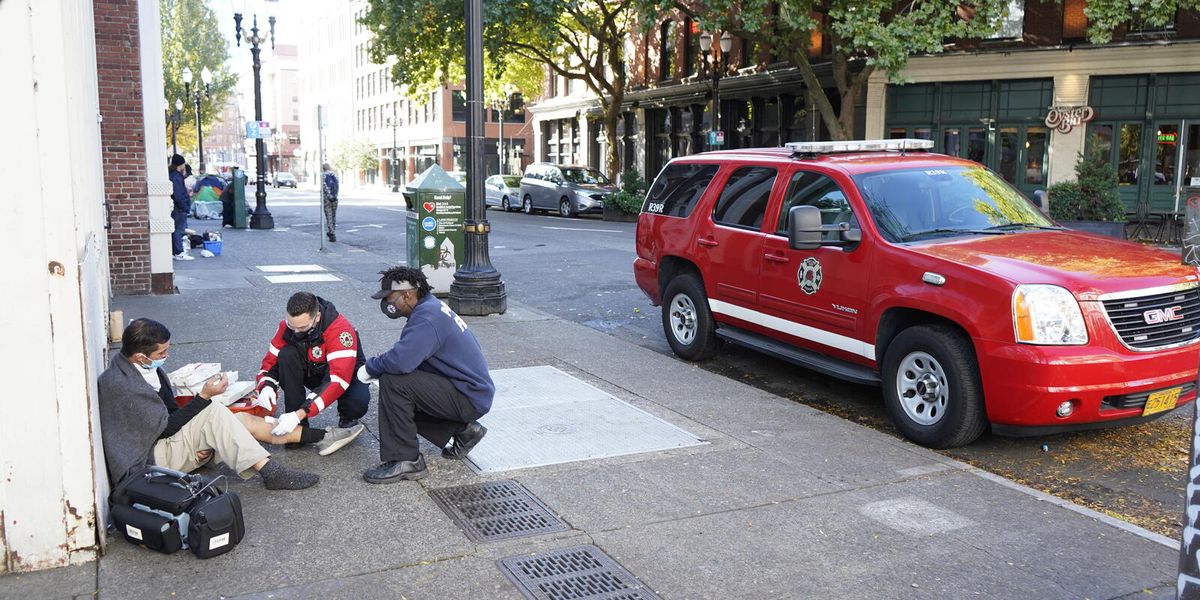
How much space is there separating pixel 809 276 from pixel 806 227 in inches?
25.5

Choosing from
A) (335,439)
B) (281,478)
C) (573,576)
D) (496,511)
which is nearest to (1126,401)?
(573,576)

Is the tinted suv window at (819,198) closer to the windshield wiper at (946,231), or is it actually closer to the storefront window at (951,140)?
the windshield wiper at (946,231)

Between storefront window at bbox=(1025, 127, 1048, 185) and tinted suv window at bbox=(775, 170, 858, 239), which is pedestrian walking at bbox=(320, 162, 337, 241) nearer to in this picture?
tinted suv window at bbox=(775, 170, 858, 239)

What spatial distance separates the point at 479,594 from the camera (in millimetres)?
4027

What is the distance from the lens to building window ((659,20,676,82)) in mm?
38062

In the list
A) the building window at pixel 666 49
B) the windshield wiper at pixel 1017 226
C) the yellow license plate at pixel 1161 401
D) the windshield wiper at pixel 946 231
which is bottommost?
the yellow license plate at pixel 1161 401

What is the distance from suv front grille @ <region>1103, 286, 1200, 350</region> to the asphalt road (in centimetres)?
Answer: 83

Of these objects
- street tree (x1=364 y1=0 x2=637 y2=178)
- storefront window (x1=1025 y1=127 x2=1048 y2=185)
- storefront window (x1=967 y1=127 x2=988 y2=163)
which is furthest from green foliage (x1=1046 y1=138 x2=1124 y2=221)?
street tree (x1=364 y1=0 x2=637 y2=178)

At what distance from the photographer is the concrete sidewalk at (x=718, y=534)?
4133mm

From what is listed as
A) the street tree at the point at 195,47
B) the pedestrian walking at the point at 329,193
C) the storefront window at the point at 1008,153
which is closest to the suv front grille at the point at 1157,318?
the pedestrian walking at the point at 329,193

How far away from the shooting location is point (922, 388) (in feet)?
20.7

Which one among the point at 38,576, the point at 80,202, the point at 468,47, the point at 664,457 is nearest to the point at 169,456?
the point at 38,576

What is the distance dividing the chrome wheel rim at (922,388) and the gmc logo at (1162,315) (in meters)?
1.23

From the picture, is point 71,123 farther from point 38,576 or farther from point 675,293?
point 675,293
